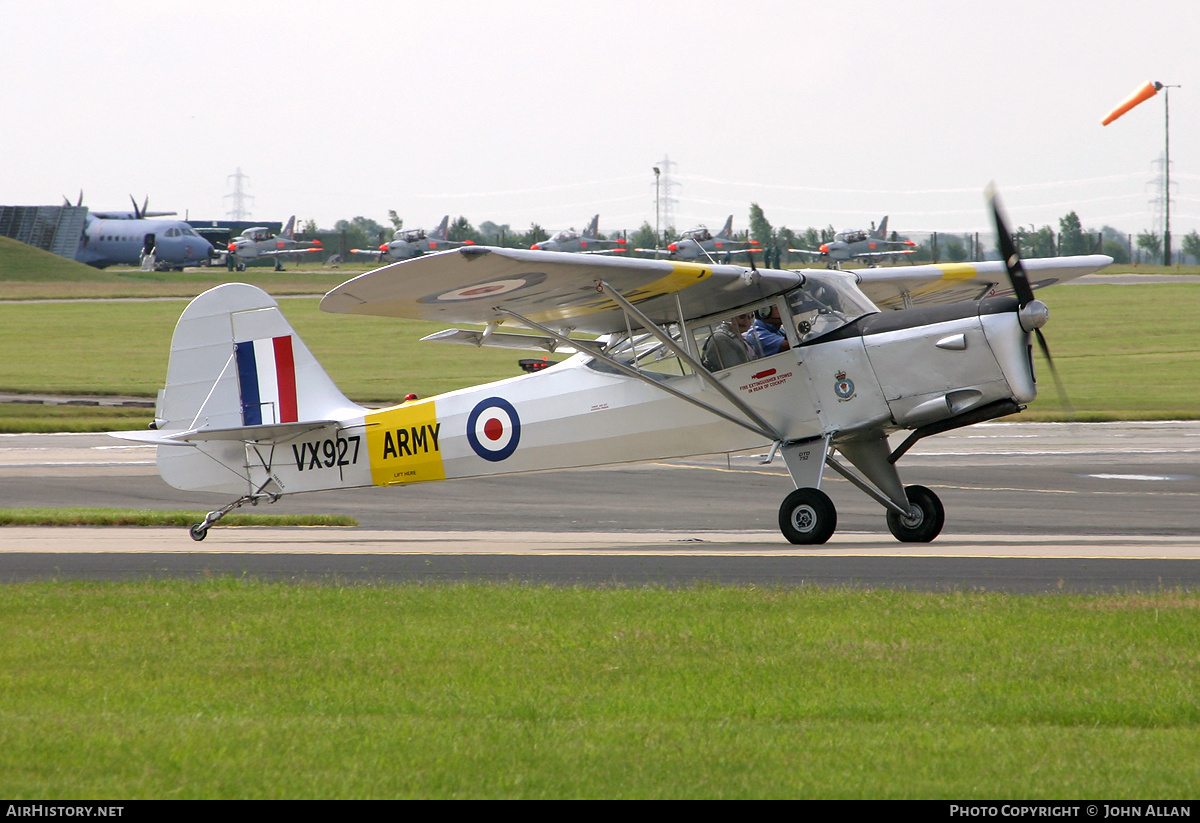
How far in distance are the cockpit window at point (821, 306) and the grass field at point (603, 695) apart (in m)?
A: 4.17

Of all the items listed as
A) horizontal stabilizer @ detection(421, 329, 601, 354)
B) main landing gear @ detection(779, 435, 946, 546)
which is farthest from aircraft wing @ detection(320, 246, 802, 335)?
main landing gear @ detection(779, 435, 946, 546)

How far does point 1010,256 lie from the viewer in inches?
469

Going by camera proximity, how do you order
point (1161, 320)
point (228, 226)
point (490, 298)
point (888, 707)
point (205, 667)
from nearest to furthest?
point (888, 707) → point (205, 667) → point (490, 298) → point (1161, 320) → point (228, 226)

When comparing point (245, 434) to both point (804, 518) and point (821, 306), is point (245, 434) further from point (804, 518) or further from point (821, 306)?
point (821, 306)

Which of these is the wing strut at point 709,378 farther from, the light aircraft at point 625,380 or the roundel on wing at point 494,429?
the roundel on wing at point 494,429

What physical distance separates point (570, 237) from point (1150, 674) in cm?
8576

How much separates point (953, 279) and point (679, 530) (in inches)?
179

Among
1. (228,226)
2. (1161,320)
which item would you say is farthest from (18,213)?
(1161,320)

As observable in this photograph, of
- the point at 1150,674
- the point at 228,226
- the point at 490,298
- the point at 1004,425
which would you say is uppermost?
the point at 228,226

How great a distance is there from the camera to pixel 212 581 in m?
10.2

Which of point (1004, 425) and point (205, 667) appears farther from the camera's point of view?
point (1004, 425)

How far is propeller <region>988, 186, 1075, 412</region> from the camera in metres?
11.3

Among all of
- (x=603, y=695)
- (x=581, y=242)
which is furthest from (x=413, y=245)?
(x=603, y=695)
